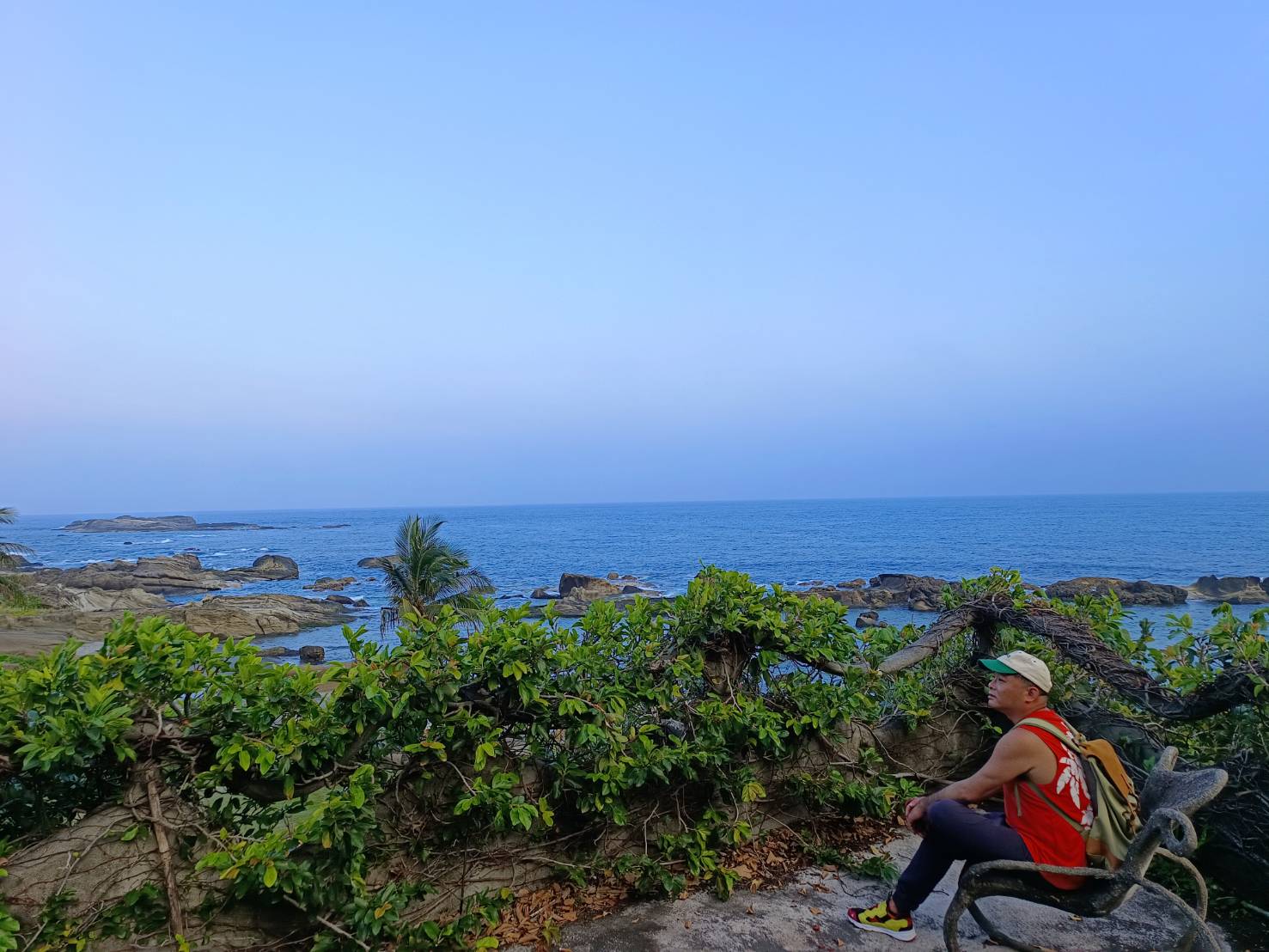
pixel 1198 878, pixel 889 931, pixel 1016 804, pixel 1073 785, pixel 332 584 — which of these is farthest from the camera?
pixel 332 584

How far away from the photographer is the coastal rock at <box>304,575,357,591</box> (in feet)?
183

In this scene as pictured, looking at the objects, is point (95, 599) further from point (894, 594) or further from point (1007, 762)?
point (1007, 762)

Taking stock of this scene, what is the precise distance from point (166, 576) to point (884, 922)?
7012cm

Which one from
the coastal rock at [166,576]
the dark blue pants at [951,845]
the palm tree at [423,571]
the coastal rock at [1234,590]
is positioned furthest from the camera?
the coastal rock at [166,576]


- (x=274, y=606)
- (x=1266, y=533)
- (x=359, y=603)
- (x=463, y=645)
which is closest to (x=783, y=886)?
(x=463, y=645)

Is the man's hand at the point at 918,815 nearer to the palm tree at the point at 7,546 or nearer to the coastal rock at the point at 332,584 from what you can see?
the palm tree at the point at 7,546

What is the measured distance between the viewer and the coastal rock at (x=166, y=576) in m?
56.6

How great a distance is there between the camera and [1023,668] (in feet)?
10.8

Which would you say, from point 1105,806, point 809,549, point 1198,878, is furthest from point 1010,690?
point 809,549

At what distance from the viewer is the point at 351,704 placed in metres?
3.40

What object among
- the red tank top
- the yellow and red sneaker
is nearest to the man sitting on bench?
the red tank top

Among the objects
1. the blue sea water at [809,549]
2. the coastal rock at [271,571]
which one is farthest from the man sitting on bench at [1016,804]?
the coastal rock at [271,571]

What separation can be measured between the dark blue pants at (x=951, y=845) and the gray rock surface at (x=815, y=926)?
1.05ft

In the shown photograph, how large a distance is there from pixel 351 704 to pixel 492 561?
74.9 meters
